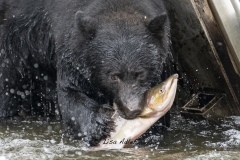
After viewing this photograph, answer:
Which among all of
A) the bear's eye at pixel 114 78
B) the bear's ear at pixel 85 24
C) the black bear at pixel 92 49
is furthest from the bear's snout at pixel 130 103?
the bear's ear at pixel 85 24

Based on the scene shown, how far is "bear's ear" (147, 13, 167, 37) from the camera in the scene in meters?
4.04

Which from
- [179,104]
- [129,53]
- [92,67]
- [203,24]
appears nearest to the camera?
[129,53]

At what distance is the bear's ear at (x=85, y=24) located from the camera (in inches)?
157

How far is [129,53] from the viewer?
158 inches

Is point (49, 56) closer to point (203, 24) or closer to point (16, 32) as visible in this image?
point (16, 32)

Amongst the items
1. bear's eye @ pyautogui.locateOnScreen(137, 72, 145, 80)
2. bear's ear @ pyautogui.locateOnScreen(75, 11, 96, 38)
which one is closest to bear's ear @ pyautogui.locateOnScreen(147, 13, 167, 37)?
bear's eye @ pyautogui.locateOnScreen(137, 72, 145, 80)

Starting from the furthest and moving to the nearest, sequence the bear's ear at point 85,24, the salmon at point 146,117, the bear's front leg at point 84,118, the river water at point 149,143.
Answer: the bear's front leg at point 84,118 < the bear's ear at point 85,24 < the river water at point 149,143 < the salmon at point 146,117

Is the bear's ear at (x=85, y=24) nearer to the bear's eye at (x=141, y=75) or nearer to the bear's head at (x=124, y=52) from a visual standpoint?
the bear's head at (x=124, y=52)

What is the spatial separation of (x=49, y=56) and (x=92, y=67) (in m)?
1.06

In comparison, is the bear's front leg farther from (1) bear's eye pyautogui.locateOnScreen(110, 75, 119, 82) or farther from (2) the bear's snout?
(1) bear's eye pyautogui.locateOnScreen(110, 75, 119, 82)

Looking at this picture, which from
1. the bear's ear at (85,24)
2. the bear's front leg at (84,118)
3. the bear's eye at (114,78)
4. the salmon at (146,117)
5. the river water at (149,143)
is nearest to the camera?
the salmon at (146,117)

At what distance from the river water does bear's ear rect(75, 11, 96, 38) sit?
1285 millimetres

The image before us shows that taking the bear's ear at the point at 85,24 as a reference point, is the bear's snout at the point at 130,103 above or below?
below

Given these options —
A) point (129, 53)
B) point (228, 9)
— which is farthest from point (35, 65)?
point (228, 9)
